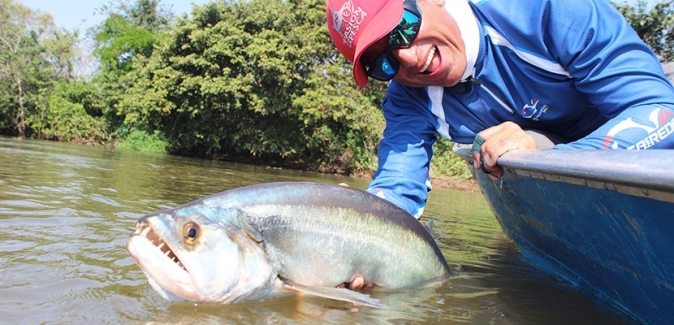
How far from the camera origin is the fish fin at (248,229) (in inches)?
89.9

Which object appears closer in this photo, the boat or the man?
the boat

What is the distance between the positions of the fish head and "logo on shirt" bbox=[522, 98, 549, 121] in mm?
1761

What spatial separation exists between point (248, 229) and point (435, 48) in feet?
4.73

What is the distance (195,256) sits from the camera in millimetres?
2115

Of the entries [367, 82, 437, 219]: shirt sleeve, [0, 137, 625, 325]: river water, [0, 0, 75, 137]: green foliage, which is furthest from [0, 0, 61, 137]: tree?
[367, 82, 437, 219]: shirt sleeve

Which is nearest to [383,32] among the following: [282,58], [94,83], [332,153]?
[282,58]

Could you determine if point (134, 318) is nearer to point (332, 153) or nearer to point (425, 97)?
point (425, 97)

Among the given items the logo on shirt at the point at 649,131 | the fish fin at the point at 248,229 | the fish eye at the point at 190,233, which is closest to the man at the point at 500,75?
the logo on shirt at the point at 649,131

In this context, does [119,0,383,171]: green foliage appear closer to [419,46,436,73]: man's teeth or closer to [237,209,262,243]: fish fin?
[419,46,436,73]: man's teeth

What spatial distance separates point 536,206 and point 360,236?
1.06 metres

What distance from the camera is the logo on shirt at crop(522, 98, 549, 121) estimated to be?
9.70 ft

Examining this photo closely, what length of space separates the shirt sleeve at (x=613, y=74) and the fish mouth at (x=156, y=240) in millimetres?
1727

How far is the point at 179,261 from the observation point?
2.12 m

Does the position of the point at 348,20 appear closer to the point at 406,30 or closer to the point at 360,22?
the point at 360,22
